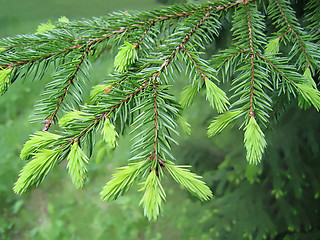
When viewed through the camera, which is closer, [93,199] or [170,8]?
[170,8]

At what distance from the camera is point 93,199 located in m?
3.70

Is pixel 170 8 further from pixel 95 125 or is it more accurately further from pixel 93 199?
pixel 93 199

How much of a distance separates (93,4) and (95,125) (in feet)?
13.8

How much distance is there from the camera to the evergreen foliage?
0.70 meters

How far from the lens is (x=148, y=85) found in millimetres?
789

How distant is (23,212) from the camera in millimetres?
3482

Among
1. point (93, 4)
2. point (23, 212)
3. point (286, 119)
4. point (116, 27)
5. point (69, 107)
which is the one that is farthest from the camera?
point (93, 4)

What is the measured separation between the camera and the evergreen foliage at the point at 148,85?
2.29ft

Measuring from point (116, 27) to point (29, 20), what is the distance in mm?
5423

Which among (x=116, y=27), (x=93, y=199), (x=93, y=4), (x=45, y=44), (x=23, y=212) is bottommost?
(x=23, y=212)

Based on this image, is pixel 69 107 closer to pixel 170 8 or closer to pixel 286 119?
pixel 170 8

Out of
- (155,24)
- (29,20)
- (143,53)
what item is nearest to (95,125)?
(143,53)

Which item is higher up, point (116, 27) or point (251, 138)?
point (116, 27)

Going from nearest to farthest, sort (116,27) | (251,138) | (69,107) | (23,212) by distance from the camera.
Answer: (251,138), (69,107), (116,27), (23,212)
